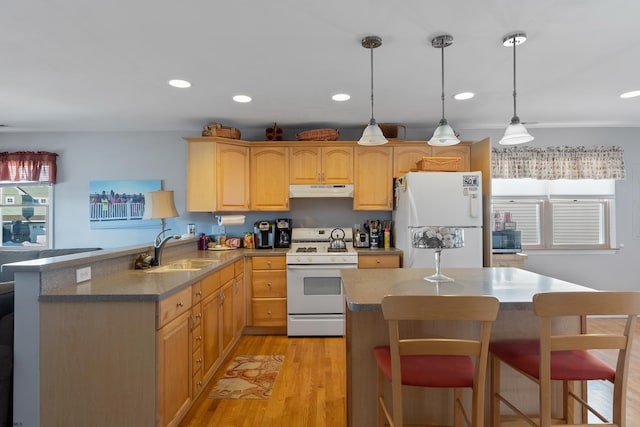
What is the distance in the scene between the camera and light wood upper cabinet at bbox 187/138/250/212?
12.7ft

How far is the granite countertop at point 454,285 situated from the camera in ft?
5.11

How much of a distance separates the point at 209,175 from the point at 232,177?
25 centimetres

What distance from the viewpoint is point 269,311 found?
371cm

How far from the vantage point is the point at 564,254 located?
4297 mm

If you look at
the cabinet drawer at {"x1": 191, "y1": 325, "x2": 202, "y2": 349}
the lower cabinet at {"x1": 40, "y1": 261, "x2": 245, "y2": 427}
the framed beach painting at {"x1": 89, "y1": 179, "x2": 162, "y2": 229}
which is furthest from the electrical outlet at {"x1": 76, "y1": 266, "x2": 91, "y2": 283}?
the framed beach painting at {"x1": 89, "y1": 179, "x2": 162, "y2": 229}

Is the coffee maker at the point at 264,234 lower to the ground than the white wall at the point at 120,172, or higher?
lower

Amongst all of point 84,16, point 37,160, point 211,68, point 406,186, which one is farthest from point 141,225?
point 406,186

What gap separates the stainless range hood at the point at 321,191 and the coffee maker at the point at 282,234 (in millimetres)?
382

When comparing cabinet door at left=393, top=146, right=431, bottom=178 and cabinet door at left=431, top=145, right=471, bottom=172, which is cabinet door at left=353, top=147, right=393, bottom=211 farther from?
cabinet door at left=431, top=145, right=471, bottom=172

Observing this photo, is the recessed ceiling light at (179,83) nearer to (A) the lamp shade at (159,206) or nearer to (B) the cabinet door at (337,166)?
(A) the lamp shade at (159,206)

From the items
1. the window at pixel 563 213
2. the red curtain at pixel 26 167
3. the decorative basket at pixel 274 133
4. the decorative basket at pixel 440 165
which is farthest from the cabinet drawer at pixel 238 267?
the window at pixel 563 213

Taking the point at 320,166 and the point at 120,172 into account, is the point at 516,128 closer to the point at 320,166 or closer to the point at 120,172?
the point at 320,166

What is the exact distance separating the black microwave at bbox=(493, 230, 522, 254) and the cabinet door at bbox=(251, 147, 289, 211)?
248cm

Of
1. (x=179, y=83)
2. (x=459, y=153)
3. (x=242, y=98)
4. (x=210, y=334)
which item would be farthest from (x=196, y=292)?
(x=459, y=153)
